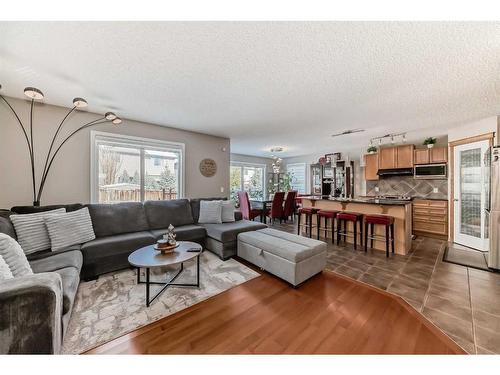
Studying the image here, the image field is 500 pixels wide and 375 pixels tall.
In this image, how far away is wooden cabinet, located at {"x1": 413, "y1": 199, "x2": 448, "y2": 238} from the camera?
14.1 feet

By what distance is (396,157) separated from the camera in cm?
504

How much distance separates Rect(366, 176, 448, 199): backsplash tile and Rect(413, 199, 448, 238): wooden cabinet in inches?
17.4

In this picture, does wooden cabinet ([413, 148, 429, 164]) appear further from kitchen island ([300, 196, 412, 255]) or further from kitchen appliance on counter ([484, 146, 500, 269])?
kitchen appliance on counter ([484, 146, 500, 269])

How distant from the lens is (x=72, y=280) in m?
1.65

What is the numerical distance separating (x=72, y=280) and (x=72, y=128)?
8.75ft

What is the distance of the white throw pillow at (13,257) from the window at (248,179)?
19.6 ft

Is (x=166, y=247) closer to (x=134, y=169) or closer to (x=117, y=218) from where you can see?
(x=117, y=218)

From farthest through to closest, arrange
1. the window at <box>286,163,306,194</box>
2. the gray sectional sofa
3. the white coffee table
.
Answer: the window at <box>286,163,306,194</box> → the white coffee table → the gray sectional sofa

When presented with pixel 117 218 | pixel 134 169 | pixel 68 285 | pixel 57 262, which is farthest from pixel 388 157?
pixel 57 262

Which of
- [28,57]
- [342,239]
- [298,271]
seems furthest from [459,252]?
[28,57]

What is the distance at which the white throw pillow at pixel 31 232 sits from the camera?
82.0 inches

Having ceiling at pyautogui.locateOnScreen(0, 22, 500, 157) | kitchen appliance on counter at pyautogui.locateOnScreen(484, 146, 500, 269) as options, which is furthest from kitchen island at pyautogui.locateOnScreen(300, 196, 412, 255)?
ceiling at pyautogui.locateOnScreen(0, 22, 500, 157)

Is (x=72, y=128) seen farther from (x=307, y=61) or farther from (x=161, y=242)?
(x=307, y=61)

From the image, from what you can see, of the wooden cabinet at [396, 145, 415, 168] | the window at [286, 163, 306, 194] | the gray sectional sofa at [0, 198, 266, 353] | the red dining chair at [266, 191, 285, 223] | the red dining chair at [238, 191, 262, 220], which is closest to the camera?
the gray sectional sofa at [0, 198, 266, 353]
